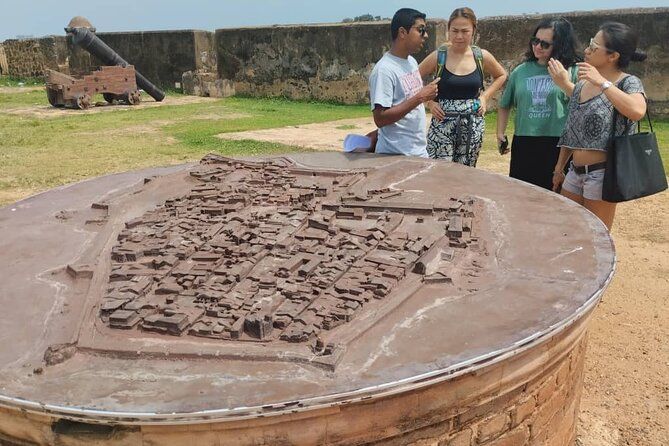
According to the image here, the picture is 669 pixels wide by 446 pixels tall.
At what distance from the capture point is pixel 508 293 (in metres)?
1.86

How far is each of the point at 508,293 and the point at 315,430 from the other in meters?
0.74

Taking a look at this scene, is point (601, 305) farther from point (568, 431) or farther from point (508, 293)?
point (508, 293)

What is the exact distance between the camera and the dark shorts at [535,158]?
3502 mm

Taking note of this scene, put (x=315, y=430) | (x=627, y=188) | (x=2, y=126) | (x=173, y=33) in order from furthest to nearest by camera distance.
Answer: (x=173, y=33) < (x=2, y=126) < (x=627, y=188) < (x=315, y=430)

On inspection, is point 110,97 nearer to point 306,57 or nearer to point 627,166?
point 306,57

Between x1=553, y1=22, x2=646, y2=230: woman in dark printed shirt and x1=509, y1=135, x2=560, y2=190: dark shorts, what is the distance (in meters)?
0.33

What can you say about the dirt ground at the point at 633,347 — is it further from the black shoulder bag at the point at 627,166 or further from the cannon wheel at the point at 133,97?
the cannon wheel at the point at 133,97

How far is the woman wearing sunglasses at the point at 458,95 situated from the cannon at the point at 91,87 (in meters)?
9.99

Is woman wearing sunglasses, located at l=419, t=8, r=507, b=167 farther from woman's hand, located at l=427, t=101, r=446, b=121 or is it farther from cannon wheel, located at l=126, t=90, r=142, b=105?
cannon wheel, located at l=126, t=90, r=142, b=105

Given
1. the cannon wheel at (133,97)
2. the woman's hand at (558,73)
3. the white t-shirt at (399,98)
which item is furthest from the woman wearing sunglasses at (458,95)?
the cannon wheel at (133,97)

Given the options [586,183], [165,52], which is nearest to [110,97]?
[165,52]

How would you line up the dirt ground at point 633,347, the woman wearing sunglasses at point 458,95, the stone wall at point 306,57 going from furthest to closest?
the stone wall at point 306,57
the woman wearing sunglasses at point 458,95
the dirt ground at point 633,347

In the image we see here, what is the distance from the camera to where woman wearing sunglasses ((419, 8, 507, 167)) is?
3465 mm

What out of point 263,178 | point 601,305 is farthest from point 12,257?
point 601,305
